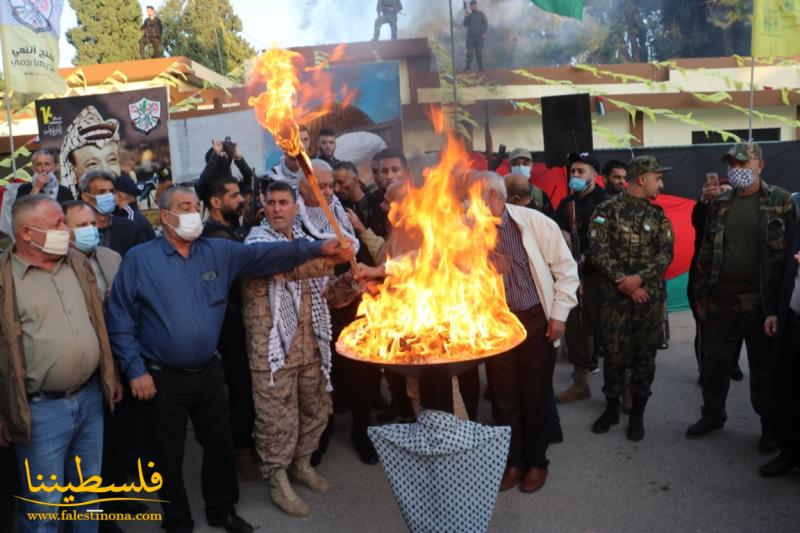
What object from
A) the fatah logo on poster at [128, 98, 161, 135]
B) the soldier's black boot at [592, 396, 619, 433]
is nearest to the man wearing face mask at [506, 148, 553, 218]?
the soldier's black boot at [592, 396, 619, 433]

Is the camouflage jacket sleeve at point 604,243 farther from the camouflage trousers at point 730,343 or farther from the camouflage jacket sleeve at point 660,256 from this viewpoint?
the camouflage trousers at point 730,343

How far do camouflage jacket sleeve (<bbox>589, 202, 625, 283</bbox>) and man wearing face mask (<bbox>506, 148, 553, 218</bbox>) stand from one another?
2.56ft

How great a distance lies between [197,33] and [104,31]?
3744 millimetres

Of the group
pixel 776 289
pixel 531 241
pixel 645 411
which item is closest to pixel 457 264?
pixel 531 241

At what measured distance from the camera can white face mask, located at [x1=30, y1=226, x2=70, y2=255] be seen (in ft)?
11.4

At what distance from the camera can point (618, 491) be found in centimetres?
451

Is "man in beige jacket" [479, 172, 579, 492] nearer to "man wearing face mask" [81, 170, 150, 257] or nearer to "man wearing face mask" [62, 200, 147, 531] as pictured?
"man wearing face mask" [62, 200, 147, 531]

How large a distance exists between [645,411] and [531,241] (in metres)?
2.39

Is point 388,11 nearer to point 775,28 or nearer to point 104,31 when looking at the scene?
point 775,28

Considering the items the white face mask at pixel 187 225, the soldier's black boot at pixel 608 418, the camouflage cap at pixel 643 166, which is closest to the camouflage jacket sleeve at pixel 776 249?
the camouflage cap at pixel 643 166

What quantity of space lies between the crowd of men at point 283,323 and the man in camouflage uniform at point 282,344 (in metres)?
0.01

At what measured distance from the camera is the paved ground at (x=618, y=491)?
4129 millimetres

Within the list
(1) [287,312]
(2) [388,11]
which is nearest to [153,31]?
(2) [388,11]

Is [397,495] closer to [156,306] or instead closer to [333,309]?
[156,306]
